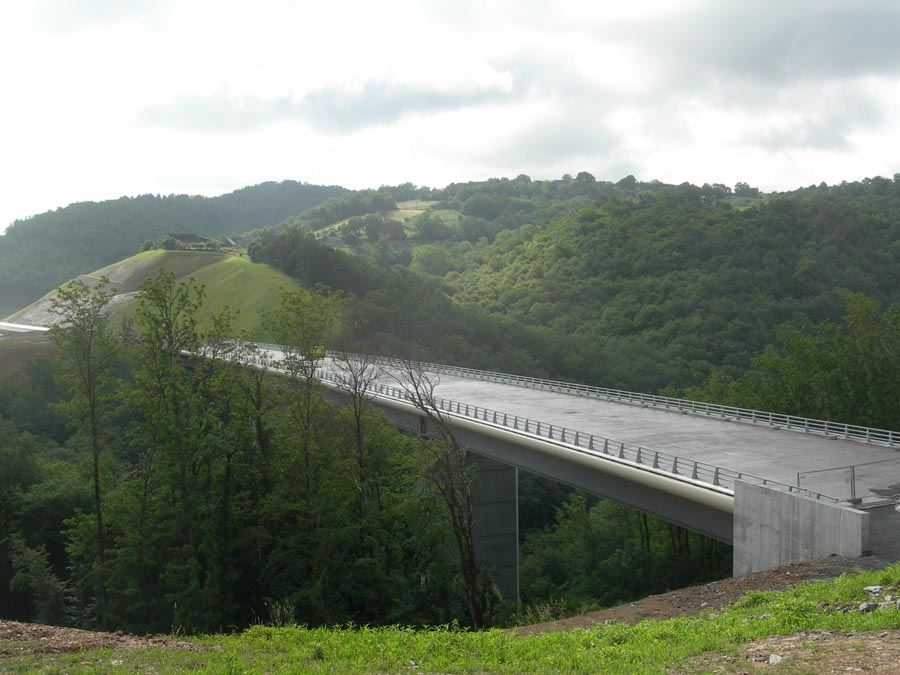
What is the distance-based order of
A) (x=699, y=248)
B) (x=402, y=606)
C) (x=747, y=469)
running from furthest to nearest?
(x=699, y=248)
(x=402, y=606)
(x=747, y=469)

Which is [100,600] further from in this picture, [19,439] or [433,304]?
[433,304]

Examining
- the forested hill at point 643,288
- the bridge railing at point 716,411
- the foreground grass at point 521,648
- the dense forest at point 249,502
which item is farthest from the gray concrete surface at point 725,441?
the forested hill at point 643,288

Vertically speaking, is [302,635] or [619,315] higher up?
[619,315]

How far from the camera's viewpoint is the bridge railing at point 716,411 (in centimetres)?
2583

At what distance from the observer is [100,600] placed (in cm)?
2766

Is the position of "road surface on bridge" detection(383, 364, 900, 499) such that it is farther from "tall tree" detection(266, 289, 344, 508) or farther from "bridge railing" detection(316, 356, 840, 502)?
"tall tree" detection(266, 289, 344, 508)

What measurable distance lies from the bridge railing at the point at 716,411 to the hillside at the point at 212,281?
44141mm

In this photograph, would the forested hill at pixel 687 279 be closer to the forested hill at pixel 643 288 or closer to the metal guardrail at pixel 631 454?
the forested hill at pixel 643 288

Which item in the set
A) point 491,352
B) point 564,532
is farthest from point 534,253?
point 564,532

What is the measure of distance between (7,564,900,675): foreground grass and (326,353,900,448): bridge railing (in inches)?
548

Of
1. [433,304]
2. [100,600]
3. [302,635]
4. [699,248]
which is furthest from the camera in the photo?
[699,248]

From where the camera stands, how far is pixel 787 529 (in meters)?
16.6

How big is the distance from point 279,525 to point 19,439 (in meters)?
29.3

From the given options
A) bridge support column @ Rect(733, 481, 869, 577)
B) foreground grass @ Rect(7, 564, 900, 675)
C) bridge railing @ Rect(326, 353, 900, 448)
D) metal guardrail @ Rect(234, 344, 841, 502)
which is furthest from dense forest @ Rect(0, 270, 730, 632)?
foreground grass @ Rect(7, 564, 900, 675)
